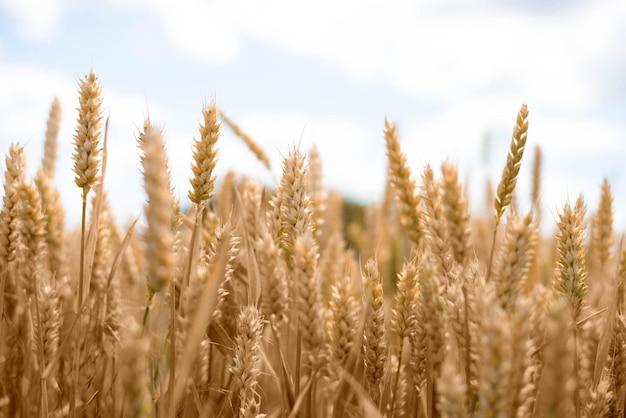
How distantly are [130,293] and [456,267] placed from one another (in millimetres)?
2089

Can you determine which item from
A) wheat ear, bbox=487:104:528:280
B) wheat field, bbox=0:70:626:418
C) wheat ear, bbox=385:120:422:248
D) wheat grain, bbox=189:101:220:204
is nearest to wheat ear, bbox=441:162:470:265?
wheat field, bbox=0:70:626:418

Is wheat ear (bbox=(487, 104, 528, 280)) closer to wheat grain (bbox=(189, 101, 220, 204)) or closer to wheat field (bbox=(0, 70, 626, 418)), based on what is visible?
wheat field (bbox=(0, 70, 626, 418))

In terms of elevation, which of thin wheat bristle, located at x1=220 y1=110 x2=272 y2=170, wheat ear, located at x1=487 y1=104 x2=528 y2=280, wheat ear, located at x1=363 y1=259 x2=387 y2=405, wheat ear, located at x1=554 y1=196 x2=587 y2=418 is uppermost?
thin wheat bristle, located at x1=220 y1=110 x2=272 y2=170

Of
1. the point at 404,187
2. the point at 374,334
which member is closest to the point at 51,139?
the point at 404,187

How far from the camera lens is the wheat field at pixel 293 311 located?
0.94 metres

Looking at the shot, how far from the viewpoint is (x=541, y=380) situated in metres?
1.58

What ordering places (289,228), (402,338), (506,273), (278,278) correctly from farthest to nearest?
(289,228) < (402,338) < (278,278) < (506,273)

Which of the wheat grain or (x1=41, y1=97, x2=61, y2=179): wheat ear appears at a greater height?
(x1=41, y1=97, x2=61, y2=179): wheat ear

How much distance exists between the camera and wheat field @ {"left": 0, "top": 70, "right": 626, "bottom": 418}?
3.10 ft

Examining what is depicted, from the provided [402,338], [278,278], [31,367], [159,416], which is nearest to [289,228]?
[278,278]

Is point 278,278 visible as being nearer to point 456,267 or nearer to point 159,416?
point 159,416

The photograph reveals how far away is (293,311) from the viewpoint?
2020 millimetres

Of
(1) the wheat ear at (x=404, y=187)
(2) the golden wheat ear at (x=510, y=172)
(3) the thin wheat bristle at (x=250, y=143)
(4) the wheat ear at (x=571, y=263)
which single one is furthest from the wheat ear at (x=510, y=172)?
(3) the thin wheat bristle at (x=250, y=143)

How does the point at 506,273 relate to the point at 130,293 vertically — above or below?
below
